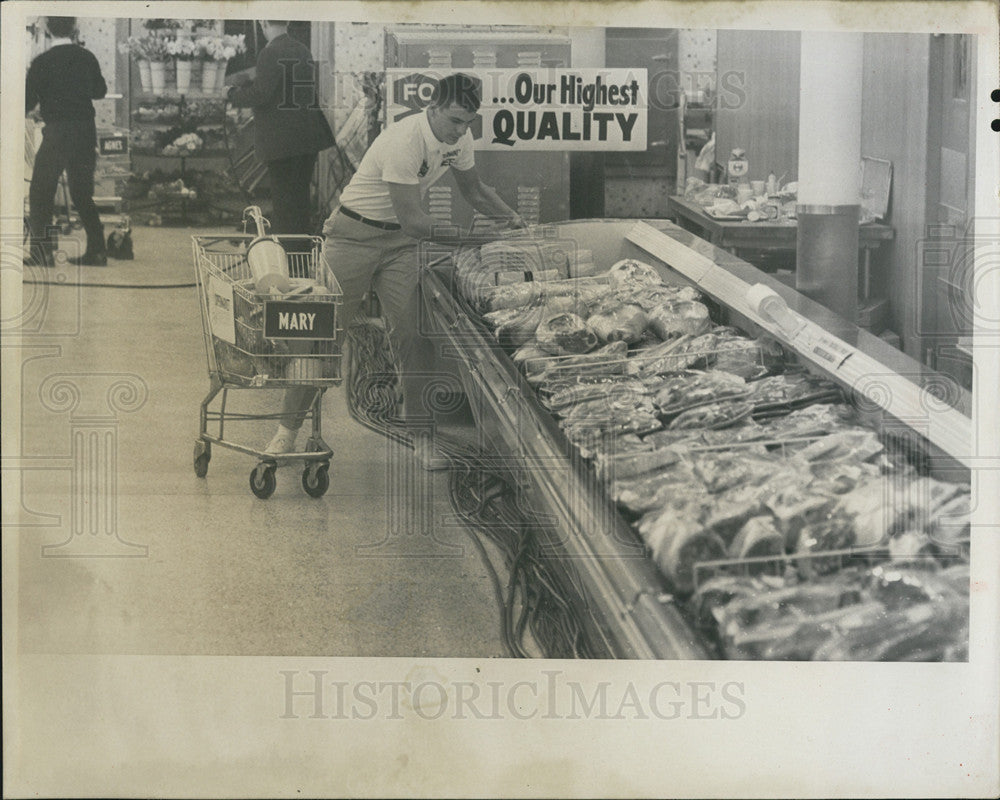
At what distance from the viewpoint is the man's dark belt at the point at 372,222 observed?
3.36m

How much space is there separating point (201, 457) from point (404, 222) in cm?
82

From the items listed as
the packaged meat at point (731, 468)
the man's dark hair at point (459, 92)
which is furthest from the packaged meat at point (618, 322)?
the man's dark hair at point (459, 92)

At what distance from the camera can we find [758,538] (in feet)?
9.91

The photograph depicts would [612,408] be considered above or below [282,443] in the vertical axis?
above

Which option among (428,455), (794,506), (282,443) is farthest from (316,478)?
(794,506)

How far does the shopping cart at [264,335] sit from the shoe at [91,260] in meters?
0.24

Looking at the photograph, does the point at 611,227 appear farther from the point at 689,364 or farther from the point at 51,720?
the point at 51,720

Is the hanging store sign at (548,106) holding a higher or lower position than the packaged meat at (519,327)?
higher

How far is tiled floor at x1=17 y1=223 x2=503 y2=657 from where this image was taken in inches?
130

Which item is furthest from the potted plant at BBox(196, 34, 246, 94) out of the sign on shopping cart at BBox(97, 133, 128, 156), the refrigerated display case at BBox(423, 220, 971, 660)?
the refrigerated display case at BBox(423, 220, 971, 660)

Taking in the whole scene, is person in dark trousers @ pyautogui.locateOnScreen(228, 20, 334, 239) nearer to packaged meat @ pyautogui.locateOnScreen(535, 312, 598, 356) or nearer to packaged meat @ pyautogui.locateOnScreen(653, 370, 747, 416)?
packaged meat @ pyautogui.locateOnScreen(535, 312, 598, 356)

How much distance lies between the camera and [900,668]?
10.7ft

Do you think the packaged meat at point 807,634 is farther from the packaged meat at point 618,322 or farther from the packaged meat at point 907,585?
the packaged meat at point 618,322

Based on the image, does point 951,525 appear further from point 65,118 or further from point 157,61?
point 65,118
